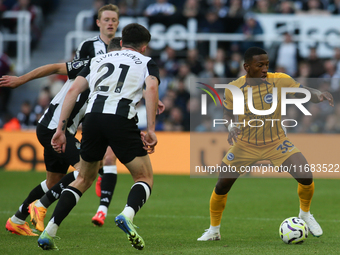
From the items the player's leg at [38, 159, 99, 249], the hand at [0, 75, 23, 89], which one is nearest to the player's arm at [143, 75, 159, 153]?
the player's leg at [38, 159, 99, 249]

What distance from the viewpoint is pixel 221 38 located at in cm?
1505

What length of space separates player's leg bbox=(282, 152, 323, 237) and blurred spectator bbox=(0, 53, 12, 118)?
37.3 ft

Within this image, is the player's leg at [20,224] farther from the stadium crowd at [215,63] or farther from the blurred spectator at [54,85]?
the blurred spectator at [54,85]

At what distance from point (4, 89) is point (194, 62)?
590 centimetres

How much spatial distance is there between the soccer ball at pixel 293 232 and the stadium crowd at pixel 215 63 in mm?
7501

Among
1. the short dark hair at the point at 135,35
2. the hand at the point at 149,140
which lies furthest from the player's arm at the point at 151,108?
the short dark hair at the point at 135,35

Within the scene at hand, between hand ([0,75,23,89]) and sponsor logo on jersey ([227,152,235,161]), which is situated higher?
hand ([0,75,23,89])

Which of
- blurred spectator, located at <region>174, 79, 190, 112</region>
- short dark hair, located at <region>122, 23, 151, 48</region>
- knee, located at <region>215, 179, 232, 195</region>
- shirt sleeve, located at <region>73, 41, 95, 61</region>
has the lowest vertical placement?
blurred spectator, located at <region>174, 79, 190, 112</region>

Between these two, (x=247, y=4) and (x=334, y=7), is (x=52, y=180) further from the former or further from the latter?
(x=334, y=7)

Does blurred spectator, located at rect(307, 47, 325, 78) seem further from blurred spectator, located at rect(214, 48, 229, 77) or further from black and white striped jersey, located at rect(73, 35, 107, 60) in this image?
black and white striped jersey, located at rect(73, 35, 107, 60)

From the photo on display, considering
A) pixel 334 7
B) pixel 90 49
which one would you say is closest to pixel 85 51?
pixel 90 49

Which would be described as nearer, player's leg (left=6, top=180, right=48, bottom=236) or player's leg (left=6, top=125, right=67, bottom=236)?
player's leg (left=6, top=125, right=67, bottom=236)

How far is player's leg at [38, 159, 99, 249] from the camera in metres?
4.62

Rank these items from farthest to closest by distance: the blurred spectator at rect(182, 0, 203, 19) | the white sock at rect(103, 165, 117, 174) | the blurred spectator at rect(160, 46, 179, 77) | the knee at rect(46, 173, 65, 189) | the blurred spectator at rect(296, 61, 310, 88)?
the blurred spectator at rect(182, 0, 203, 19)
the blurred spectator at rect(160, 46, 179, 77)
the blurred spectator at rect(296, 61, 310, 88)
the white sock at rect(103, 165, 117, 174)
the knee at rect(46, 173, 65, 189)
